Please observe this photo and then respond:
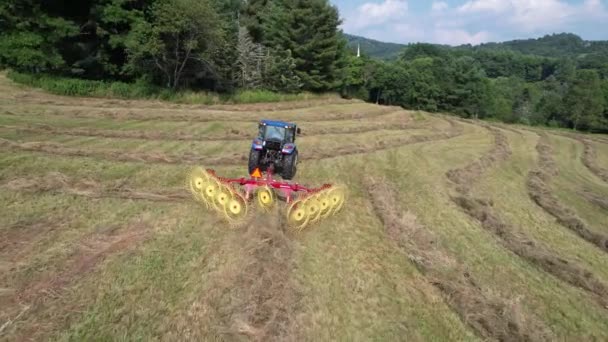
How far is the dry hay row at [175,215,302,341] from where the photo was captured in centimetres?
557

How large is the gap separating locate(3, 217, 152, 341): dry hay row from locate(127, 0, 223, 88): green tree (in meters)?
20.8

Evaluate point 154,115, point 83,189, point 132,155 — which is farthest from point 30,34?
point 83,189

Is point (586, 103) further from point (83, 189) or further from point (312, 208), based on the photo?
point (83, 189)

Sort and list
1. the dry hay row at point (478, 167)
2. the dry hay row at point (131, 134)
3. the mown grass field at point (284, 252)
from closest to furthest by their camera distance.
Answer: the mown grass field at point (284, 252)
the dry hay row at point (478, 167)
the dry hay row at point (131, 134)

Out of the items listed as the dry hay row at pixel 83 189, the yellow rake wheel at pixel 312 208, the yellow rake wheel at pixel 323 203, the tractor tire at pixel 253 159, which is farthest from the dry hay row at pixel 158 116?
the yellow rake wheel at pixel 312 208

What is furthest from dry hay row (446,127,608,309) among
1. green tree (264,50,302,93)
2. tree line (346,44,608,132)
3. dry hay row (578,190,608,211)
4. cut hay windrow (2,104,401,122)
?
tree line (346,44,608,132)

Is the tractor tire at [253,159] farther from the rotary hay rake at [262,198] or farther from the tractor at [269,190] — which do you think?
the rotary hay rake at [262,198]

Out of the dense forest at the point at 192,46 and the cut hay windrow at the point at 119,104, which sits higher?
the dense forest at the point at 192,46

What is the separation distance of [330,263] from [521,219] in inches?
269

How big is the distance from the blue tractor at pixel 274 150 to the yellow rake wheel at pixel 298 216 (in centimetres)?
225

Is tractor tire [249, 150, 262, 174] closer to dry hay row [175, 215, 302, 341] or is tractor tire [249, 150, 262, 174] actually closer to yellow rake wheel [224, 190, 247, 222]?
yellow rake wheel [224, 190, 247, 222]

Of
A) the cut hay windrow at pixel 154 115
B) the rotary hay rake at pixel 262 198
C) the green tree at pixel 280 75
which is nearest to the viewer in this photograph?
the rotary hay rake at pixel 262 198

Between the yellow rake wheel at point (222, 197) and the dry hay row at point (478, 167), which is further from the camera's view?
the dry hay row at point (478, 167)

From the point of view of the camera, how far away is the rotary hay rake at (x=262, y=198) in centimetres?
936
